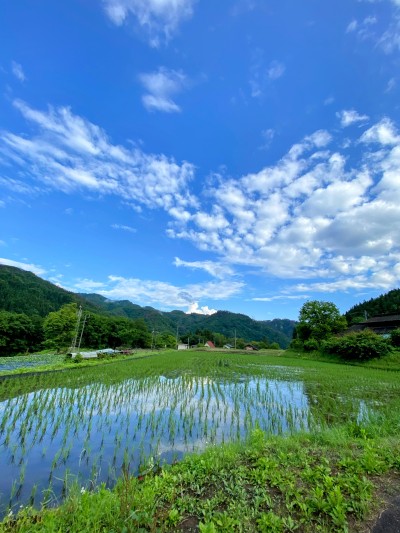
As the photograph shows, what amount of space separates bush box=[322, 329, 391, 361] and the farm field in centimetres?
1340

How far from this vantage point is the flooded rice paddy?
16.6 ft

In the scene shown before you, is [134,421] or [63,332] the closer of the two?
[134,421]

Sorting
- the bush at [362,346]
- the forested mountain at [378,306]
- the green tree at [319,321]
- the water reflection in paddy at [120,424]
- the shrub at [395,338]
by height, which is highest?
the forested mountain at [378,306]

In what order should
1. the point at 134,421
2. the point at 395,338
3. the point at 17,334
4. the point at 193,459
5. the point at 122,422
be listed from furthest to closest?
the point at 17,334, the point at 395,338, the point at 134,421, the point at 122,422, the point at 193,459

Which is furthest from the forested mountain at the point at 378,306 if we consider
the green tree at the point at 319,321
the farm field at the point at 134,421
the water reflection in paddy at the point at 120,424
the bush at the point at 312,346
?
the water reflection in paddy at the point at 120,424

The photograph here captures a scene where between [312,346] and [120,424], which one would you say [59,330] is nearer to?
[312,346]

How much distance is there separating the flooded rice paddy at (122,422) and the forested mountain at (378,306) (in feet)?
195

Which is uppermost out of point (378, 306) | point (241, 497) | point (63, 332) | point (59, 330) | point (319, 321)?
point (378, 306)

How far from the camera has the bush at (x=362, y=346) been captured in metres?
26.0

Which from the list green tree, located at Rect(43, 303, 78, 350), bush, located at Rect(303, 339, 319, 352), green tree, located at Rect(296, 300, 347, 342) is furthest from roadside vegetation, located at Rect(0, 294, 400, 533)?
green tree, located at Rect(43, 303, 78, 350)

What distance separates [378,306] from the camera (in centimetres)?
6975

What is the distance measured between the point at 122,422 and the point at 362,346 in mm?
26274

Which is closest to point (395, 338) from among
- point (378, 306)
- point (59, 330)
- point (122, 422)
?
point (122, 422)

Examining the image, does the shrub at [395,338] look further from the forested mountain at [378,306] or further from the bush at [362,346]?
the forested mountain at [378,306]
